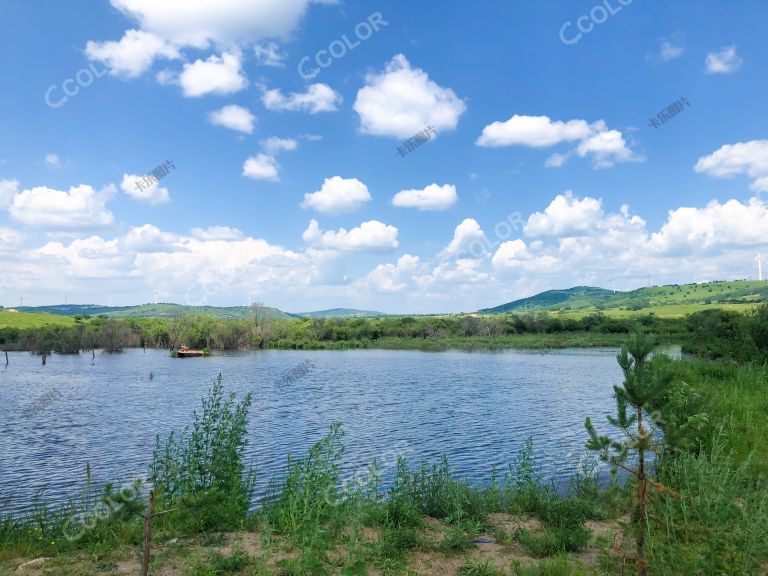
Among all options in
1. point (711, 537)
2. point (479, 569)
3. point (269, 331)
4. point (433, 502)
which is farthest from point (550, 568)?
point (269, 331)

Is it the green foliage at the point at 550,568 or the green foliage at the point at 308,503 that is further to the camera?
the green foliage at the point at 308,503

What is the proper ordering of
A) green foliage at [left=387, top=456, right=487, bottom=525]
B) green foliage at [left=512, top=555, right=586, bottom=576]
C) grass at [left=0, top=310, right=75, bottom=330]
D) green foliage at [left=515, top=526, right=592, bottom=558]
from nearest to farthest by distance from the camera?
green foliage at [left=512, top=555, right=586, bottom=576] → green foliage at [left=515, top=526, right=592, bottom=558] → green foliage at [left=387, top=456, right=487, bottom=525] → grass at [left=0, top=310, right=75, bottom=330]

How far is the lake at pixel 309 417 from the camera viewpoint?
2028cm

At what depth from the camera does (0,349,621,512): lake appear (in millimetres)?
20281

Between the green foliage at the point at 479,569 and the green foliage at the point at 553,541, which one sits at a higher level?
the green foliage at the point at 479,569

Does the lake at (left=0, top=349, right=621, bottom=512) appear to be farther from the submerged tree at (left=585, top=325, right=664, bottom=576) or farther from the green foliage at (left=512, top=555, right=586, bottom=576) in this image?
the submerged tree at (left=585, top=325, right=664, bottom=576)

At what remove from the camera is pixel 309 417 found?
31609 mm

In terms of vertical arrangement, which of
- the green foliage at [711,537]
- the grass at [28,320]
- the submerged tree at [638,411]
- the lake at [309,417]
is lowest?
the lake at [309,417]

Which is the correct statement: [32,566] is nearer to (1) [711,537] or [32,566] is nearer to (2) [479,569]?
(2) [479,569]

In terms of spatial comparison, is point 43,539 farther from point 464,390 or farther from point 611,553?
point 464,390

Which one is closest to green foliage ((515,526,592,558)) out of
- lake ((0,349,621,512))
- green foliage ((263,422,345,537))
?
green foliage ((263,422,345,537))

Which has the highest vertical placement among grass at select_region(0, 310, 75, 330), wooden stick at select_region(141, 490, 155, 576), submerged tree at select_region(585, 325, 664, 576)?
grass at select_region(0, 310, 75, 330)

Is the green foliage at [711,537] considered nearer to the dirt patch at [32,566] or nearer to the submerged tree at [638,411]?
the submerged tree at [638,411]

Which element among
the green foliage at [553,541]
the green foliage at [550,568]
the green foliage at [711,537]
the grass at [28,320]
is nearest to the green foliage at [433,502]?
the green foliage at [553,541]
